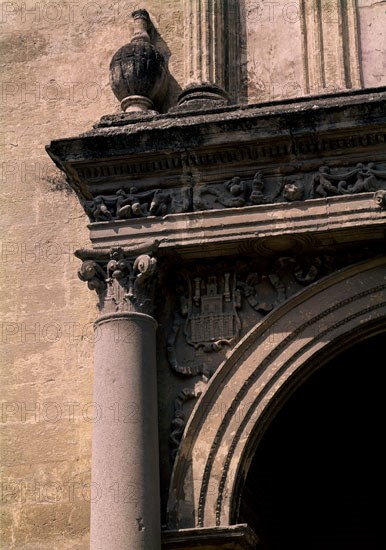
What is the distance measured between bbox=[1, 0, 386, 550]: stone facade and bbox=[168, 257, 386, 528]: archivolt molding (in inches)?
0.4

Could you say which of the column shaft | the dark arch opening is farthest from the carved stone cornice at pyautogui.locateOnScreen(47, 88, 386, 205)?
the dark arch opening

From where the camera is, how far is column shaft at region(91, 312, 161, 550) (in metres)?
9.66

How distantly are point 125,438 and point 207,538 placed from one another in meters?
0.89

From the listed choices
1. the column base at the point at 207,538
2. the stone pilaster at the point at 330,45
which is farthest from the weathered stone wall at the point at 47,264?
the stone pilaster at the point at 330,45

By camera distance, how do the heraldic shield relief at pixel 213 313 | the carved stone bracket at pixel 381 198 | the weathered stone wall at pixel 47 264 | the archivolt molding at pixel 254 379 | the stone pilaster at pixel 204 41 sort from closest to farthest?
1. the archivolt molding at pixel 254 379
2. the carved stone bracket at pixel 381 198
3. the heraldic shield relief at pixel 213 313
4. the weathered stone wall at pixel 47 264
5. the stone pilaster at pixel 204 41

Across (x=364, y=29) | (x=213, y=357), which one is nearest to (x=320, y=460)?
(x=213, y=357)

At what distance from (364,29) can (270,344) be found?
291cm

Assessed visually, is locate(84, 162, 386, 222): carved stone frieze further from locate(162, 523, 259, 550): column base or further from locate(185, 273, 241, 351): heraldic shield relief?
locate(162, 523, 259, 550): column base

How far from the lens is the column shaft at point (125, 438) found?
9.66m

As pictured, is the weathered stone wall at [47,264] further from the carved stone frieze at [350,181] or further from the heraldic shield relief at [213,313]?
the carved stone frieze at [350,181]

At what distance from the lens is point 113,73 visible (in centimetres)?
1141

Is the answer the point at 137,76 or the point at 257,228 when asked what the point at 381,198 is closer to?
the point at 257,228

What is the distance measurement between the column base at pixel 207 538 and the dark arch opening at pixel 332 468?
2455mm

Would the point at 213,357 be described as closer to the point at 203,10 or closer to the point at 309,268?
the point at 309,268
